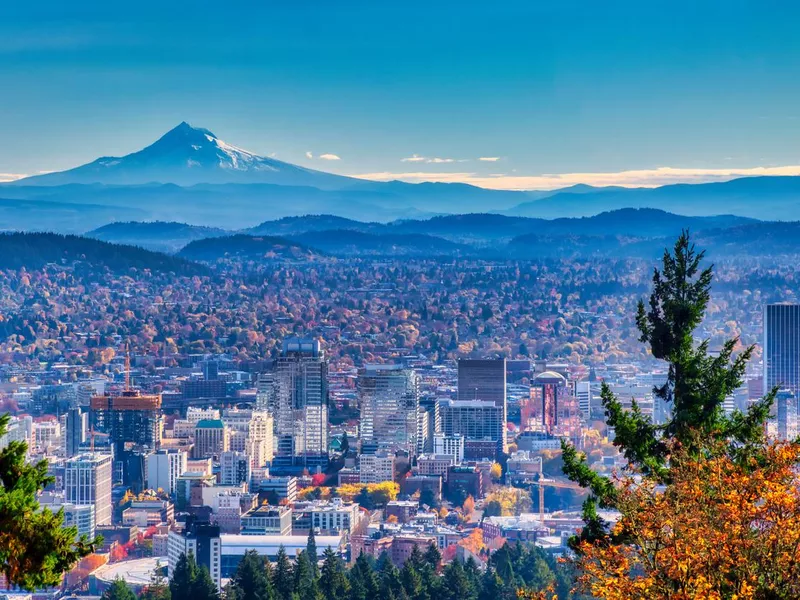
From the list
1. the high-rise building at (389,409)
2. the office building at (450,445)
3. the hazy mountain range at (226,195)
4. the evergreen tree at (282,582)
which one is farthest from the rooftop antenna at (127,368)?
the hazy mountain range at (226,195)

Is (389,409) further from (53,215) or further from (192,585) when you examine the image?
(53,215)

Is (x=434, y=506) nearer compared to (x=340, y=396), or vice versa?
(x=434, y=506)

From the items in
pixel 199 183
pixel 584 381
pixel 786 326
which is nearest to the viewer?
pixel 786 326

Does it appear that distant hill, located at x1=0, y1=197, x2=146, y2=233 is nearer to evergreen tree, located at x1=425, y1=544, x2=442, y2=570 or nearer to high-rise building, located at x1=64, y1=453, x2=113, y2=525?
high-rise building, located at x1=64, y1=453, x2=113, y2=525

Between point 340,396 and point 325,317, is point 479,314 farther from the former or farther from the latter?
point 340,396

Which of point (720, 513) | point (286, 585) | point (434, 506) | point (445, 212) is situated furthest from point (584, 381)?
point (445, 212)

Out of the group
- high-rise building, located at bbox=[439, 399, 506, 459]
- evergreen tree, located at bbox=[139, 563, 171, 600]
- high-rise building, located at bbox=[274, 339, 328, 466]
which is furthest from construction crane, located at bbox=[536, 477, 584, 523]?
evergreen tree, located at bbox=[139, 563, 171, 600]

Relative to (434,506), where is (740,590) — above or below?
above

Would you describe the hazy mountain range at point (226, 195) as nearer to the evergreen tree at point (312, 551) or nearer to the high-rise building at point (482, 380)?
the high-rise building at point (482, 380)
